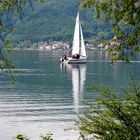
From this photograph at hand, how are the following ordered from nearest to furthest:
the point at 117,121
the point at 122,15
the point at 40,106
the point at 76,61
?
the point at 122,15 < the point at 117,121 < the point at 40,106 < the point at 76,61

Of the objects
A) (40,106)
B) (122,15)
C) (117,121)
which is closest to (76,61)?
(40,106)

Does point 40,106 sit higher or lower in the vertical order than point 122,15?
lower

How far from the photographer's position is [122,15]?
1316 centimetres

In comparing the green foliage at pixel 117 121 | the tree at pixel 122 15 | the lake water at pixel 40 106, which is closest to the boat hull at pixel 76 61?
the lake water at pixel 40 106

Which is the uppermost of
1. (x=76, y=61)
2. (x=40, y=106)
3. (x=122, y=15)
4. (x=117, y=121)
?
(x=122, y=15)

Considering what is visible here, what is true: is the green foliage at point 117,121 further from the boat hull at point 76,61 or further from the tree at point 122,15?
the boat hull at point 76,61

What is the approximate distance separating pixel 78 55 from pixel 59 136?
484ft

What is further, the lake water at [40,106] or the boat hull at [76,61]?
the boat hull at [76,61]

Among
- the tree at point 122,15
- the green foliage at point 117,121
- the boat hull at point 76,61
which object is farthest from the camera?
the boat hull at point 76,61

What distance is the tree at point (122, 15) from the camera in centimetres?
1295

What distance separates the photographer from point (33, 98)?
280 ft

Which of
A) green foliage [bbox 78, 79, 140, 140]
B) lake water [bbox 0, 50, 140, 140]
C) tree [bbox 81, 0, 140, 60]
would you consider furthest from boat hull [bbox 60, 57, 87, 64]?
tree [bbox 81, 0, 140, 60]

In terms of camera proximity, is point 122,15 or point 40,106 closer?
point 122,15

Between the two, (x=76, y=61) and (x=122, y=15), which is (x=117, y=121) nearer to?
(x=122, y=15)
